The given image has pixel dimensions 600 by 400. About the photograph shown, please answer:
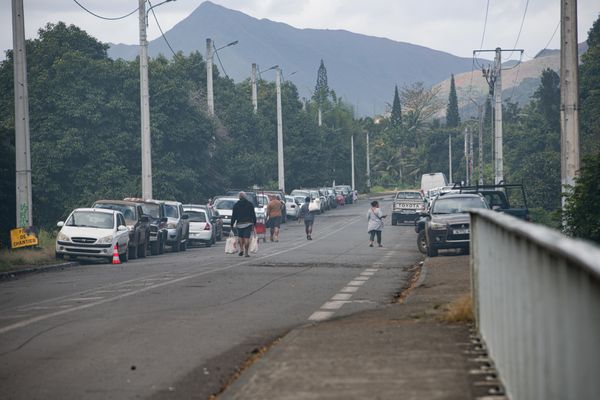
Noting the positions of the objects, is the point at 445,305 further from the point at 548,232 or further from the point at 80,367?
the point at 548,232

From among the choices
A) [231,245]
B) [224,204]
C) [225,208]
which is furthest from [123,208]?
[224,204]

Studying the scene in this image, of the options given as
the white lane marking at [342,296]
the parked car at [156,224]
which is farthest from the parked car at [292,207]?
the white lane marking at [342,296]

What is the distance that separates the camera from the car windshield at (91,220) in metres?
32.9

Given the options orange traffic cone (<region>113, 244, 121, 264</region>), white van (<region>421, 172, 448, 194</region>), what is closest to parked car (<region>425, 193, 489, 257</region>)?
orange traffic cone (<region>113, 244, 121, 264</region>)

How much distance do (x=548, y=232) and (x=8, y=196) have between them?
32494 mm

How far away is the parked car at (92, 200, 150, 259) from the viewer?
35075 millimetres

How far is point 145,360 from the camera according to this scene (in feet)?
35.5

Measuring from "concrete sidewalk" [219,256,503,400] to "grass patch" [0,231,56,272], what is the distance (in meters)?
15.7

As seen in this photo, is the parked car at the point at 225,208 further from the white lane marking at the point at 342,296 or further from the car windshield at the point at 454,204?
the white lane marking at the point at 342,296

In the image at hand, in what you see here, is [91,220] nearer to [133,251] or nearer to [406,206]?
[133,251]

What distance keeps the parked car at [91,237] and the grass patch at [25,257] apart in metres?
0.57

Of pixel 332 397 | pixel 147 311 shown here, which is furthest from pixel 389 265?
pixel 332 397

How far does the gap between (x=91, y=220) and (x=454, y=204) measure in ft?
33.3

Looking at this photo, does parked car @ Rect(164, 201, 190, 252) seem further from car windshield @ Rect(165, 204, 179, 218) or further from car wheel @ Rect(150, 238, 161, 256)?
car wheel @ Rect(150, 238, 161, 256)
